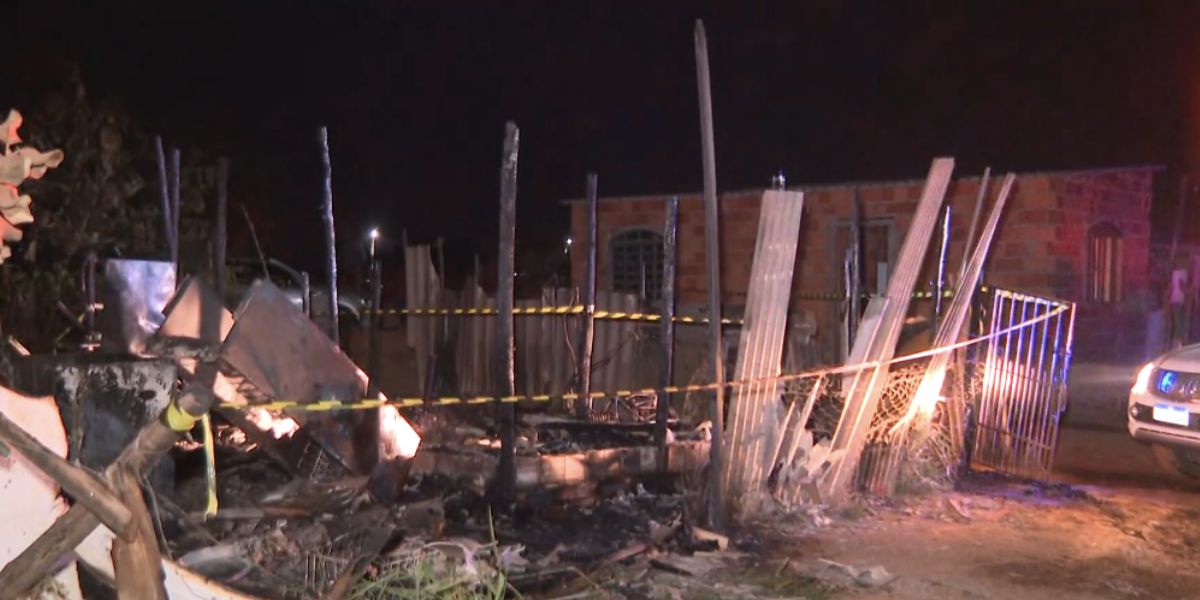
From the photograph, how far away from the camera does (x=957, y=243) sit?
1398cm

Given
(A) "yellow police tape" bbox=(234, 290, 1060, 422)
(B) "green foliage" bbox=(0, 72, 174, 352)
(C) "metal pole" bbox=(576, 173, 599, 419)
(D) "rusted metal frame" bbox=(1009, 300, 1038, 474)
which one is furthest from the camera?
(B) "green foliage" bbox=(0, 72, 174, 352)

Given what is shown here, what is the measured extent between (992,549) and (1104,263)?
33.5 ft

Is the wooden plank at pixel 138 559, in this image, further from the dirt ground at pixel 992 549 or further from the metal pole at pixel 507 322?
the metal pole at pixel 507 322

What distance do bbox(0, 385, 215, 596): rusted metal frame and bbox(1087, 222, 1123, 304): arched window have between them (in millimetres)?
14276

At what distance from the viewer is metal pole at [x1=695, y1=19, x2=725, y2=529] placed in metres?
6.27

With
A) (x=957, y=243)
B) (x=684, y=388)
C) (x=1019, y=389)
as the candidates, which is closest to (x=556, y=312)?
(x=1019, y=389)

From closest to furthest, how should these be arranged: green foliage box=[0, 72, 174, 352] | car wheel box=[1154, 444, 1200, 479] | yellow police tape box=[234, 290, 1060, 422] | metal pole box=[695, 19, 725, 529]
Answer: yellow police tape box=[234, 290, 1060, 422] < metal pole box=[695, 19, 725, 529] < car wheel box=[1154, 444, 1200, 479] < green foliage box=[0, 72, 174, 352]

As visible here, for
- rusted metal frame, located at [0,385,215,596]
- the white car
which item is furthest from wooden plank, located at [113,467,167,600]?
the white car

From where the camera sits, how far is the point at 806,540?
6703 millimetres

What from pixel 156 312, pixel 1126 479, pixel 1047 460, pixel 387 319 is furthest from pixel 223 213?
pixel 387 319

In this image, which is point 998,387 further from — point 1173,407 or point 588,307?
point 588,307

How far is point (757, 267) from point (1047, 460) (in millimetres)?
3653

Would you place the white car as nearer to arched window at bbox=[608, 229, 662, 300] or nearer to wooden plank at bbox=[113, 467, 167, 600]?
wooden plank at bbox=[113, 467, 167, 600]

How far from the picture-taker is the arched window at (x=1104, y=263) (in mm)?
14867
